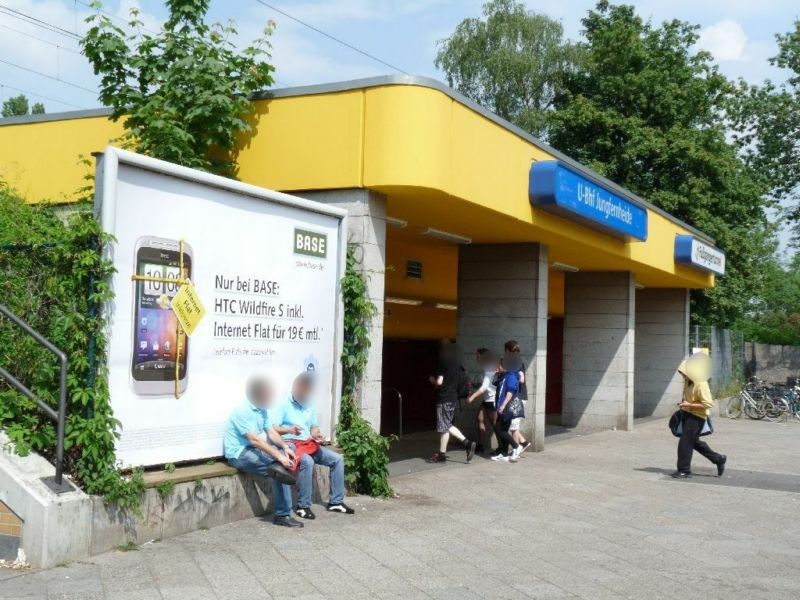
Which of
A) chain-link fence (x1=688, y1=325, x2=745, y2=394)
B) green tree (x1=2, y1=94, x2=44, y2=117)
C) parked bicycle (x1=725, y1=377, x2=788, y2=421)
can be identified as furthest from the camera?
green tree (x1=2, y1=94, x2=44, y2=117)

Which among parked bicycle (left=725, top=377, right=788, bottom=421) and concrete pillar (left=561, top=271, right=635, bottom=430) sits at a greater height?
concrete pillar (left=561, top=271, right=635, bottom=430)

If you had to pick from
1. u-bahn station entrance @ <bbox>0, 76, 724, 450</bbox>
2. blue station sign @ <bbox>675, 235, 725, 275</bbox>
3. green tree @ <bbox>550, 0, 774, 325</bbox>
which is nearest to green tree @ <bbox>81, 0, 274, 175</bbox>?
u-bahn station entrance @ <bbox>0, 76, 724, 450</bbox>

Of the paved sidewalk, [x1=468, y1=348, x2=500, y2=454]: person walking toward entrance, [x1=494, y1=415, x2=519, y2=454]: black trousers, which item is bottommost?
the paved sidewalk

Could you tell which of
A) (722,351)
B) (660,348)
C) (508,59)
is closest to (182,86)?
(660,348)

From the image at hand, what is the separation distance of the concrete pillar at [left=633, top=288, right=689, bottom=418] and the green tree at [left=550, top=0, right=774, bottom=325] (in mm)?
6414

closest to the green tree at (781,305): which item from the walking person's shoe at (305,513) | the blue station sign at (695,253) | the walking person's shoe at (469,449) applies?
the blue station sign at (695,253)

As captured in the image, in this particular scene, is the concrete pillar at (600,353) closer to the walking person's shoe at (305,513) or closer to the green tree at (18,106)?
the walking person's shoe at (305,513)

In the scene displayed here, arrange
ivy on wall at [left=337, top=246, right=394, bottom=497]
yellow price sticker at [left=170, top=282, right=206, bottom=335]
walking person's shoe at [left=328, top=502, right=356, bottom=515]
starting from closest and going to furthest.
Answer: yellow price sticker at [left=170, top=282, right=206, bottom=335]
walking person's shoe at [left=328, top=502, right=356, bottom=515]
ivy on wall at [left=337, top=246, right=394, bottom=497]

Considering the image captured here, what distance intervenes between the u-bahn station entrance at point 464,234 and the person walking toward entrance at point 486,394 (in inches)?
17.7

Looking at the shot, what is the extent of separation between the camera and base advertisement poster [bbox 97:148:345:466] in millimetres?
7234

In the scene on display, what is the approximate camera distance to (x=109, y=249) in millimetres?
7012

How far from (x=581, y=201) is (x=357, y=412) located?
501 cm

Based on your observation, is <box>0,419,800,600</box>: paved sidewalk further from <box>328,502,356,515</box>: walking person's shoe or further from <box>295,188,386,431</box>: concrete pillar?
<box>295,188,386,431</box>: concrete pillar

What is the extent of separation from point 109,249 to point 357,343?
335 centimetres
